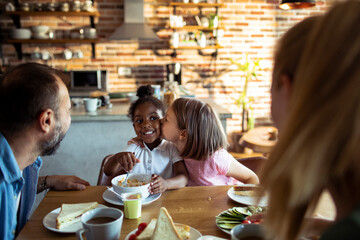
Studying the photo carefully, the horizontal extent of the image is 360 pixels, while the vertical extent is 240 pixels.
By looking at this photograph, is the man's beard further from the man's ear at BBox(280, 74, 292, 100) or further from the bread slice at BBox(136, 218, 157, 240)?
the man's ear at BBox(280, 74, 292, 100)

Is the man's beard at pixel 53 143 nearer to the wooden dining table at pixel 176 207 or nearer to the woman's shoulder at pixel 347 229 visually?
the wooden dining table at pixel 176 207

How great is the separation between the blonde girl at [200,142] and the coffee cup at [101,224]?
68cm

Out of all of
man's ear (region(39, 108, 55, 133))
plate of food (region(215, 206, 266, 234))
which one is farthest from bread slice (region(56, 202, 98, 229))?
plate of food (region(215, 206, 266, 234))

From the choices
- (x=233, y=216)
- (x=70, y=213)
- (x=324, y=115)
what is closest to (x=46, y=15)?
(x=70, y=213)

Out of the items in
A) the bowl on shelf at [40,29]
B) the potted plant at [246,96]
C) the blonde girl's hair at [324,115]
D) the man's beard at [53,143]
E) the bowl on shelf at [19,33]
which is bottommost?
the potted plant at [246,96]

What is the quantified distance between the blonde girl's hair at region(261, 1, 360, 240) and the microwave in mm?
4476

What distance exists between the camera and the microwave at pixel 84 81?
4773mm

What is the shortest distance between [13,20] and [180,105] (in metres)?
4.24

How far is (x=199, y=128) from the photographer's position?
62.1 inches

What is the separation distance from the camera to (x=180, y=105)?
1612 millimetres

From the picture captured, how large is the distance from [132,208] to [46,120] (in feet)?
1.35

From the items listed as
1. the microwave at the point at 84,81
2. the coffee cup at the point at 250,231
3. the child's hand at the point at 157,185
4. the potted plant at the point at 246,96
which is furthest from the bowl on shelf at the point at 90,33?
the coffee cup at the point at 250,231

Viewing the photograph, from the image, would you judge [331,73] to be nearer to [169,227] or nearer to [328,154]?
[328,154]

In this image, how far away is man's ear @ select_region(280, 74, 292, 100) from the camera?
59 centimetres
